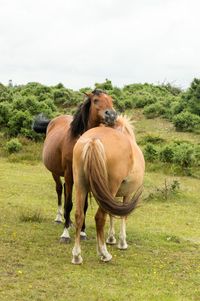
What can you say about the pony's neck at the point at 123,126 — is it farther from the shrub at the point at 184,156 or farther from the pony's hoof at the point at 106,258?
the shrub at the point at 184,156

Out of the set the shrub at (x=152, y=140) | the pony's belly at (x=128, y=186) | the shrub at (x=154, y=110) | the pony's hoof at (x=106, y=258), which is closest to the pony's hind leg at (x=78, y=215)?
the pony's hoof at (x=106, y=258)

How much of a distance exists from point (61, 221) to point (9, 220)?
908 millimetres

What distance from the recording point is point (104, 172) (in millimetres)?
5641

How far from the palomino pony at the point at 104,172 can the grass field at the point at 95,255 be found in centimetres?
48

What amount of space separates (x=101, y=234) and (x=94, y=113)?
1754 mm

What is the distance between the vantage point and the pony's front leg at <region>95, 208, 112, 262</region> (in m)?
6.03

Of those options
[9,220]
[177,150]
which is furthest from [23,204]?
[177,150]

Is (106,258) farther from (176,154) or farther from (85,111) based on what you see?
(176,154)

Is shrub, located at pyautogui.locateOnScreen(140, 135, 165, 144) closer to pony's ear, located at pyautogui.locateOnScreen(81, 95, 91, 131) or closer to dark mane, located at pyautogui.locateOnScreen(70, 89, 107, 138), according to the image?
dark mane, located at pyautogui.locateOnScreen(70, 89, 107, 138)

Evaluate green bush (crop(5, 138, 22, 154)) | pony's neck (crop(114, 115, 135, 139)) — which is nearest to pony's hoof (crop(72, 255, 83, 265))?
pony's neck (crop(114, 115, 135, 139))

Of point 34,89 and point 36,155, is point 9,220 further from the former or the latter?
point 34,89

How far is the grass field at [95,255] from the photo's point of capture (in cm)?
518

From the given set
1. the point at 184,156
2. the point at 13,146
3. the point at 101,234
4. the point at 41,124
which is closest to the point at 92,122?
the point at 101,234

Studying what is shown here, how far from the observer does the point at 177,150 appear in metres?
14.3
